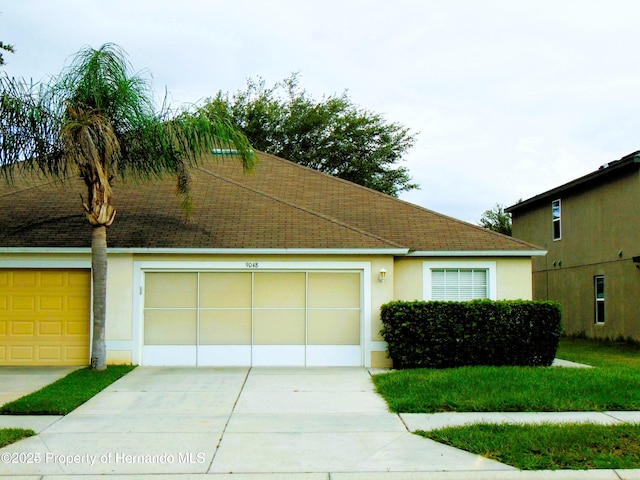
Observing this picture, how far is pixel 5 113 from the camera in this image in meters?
13.5

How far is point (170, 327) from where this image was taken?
50.9ft

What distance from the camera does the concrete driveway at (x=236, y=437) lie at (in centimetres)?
751

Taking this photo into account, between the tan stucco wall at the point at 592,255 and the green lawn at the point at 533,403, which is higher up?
the tan stucco wall at the point at 592,255

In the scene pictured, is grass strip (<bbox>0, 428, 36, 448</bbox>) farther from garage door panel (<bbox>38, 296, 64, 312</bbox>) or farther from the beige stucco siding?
the beige stucco siding

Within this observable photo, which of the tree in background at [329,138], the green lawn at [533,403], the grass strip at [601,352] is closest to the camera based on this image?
the green lawn at [533,403]

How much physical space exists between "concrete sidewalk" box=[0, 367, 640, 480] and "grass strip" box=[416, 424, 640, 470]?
191mm

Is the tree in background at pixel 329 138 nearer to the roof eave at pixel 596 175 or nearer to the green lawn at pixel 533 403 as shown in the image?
the roof eave at pixel 596 175

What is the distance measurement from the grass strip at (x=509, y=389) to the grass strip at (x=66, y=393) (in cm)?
481

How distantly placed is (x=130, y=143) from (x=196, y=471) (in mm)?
8466

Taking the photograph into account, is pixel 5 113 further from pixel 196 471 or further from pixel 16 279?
pixel 196 471

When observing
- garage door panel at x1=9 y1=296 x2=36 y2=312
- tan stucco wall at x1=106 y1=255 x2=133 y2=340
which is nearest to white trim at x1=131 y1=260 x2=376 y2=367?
tan stucco wall at x1=106 y1=255 x2=133 y2=340

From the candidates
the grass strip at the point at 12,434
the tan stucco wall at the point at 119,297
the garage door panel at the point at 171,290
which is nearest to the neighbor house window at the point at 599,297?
the garage door panel at the point at 171,290

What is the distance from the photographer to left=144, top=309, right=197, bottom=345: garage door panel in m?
15.5

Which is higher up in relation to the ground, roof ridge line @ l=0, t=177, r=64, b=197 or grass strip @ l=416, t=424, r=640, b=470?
roof ridge line @ l=0, t=177, r=64, b=197
